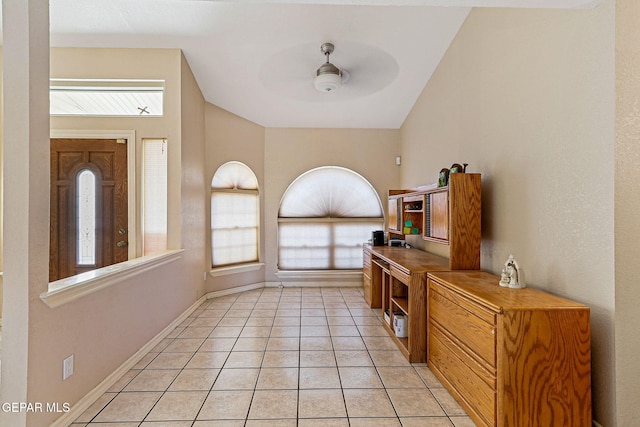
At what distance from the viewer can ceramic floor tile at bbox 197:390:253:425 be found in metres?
2.21

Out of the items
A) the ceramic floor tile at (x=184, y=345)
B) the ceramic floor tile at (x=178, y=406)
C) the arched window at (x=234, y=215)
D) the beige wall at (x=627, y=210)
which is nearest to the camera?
the beige wall at (x=627, y=210)

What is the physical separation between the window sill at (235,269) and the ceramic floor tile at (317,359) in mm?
2501

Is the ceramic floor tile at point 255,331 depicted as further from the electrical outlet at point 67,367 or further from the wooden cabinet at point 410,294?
→ the electrical outlet at point 67,367

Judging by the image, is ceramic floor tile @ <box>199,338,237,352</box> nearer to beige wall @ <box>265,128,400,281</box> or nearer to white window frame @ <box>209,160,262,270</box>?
white window frame @ <box>209,160,262,270</box>

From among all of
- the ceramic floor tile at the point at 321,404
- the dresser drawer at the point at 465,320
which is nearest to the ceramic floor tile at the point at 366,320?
the dresser drawer at the point at 465,320

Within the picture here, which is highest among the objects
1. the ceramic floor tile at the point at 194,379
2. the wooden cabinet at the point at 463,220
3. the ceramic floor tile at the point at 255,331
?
the wooden cabinet at the point at 463,220

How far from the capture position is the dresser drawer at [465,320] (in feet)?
6.39

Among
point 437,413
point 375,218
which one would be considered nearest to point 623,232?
point 437,413

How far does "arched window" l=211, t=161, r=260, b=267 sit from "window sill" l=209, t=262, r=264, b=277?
9 cm

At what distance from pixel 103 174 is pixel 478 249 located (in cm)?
419

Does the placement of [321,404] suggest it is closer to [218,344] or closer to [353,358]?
[353,358]

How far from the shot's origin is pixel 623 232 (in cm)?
180

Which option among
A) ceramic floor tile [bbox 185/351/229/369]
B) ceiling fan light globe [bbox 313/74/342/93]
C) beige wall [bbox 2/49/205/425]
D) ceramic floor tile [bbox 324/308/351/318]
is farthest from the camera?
ceramic floor tile [bbox 324/308/351/318]

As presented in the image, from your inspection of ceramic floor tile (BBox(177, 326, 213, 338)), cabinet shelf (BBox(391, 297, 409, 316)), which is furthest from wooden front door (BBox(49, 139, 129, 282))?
cabinet shelf (BBox(391, 297, 409, 316))
